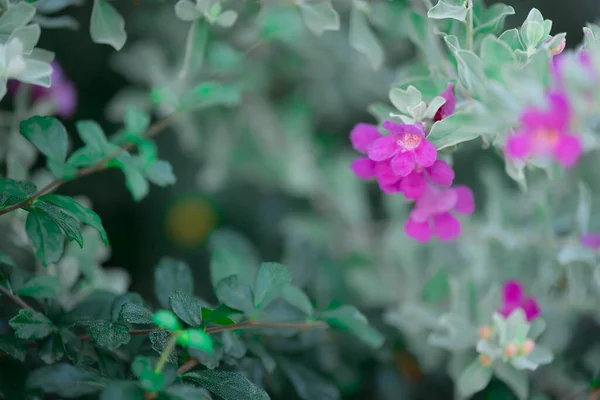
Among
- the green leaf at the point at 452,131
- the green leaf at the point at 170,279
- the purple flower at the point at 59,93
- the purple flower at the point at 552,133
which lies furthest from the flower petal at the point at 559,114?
the purple flower at the point at 59,93

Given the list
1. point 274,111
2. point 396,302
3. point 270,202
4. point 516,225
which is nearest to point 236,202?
point 270,202

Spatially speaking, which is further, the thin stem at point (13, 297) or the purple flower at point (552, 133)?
the thin stem at point (13, 297)

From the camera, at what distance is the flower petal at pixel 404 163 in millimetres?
702

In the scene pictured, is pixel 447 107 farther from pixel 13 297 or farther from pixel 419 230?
pixel 13 297

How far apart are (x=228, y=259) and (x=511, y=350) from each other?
473 millimetres

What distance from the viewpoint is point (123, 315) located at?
2.24 ft

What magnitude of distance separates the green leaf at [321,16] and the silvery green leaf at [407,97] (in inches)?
8.6

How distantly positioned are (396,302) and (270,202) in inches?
23.6

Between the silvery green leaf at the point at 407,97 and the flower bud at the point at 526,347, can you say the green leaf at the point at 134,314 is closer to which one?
the silvery green leaf at the point at 407,97

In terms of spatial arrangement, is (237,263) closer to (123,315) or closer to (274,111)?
(123,315)

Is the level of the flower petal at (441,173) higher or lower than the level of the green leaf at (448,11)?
lower

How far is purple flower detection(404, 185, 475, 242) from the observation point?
0.82 meters

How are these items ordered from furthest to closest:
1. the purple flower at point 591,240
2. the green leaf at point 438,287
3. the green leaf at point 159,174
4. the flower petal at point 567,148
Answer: the green leaf at point 438,287
the purple flower at point 591,240
the green leaf at point 159,174
the flower petal at point 567,148

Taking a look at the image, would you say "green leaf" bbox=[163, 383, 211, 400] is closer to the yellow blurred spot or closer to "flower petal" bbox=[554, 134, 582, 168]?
"flower petal" bbox=[554, 134, 582, 168]
